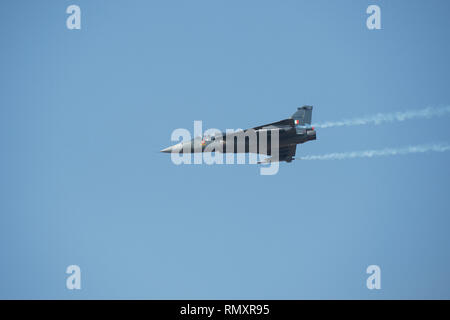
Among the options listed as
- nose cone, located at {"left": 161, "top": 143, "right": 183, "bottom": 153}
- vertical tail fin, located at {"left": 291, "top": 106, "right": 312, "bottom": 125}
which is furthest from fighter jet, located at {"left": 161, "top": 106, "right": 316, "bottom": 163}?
vertical tail fin, located at {"left": 291, "top": 106, "right": 312, "bottom": 125}

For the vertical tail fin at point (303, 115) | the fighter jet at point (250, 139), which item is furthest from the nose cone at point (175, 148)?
the vertical tail fin at point (303, 115)

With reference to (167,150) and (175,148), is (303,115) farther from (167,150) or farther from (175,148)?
(167,150)

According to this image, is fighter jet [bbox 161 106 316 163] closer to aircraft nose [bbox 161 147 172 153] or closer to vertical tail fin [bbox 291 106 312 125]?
aircraft nose [bbox 161 147 172 153]

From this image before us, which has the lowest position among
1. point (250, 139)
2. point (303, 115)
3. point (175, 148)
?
point (175, 148)

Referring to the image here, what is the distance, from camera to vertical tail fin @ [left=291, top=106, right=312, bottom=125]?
47.1 meters

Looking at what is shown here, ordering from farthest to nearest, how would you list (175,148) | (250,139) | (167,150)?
(167,150)
(175,148)
(250,139)

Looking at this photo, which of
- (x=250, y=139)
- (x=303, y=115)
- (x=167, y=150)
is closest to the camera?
(x=250, y=139)

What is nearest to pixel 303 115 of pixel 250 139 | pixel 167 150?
pixel 250 139

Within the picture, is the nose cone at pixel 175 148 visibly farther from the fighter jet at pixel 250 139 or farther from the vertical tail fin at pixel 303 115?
the vertical tail fin at pixel 303 115

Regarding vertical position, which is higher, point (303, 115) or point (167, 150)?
point (303, 115)

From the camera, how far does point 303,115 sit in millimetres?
47281
